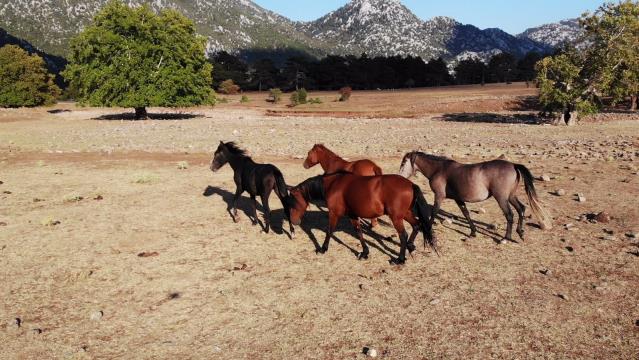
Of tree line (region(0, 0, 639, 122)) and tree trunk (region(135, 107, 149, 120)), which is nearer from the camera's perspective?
tree line (region(0, 0, 639, 122))

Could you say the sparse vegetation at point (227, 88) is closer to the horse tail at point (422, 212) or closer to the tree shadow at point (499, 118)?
the tree shadow at point (499, 118)

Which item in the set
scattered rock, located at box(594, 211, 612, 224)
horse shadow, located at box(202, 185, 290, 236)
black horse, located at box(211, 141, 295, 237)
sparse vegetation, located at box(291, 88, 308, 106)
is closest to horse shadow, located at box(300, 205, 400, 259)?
horse shadow, located at box(202, 185, 290, 236)

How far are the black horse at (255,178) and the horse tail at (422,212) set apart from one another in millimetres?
3068

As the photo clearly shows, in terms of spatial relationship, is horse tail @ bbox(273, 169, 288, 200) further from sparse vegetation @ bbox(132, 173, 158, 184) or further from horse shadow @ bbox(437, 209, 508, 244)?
sparse vegetation @ bbox(132, 173, 158, 184)

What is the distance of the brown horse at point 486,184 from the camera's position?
9.94 m

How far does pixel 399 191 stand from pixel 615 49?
34.4m

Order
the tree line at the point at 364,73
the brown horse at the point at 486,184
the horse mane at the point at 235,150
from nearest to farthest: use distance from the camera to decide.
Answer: the brown horse at the point at 486,184, the horse mane at the point at 235,150, the tree line at the point at 364,73

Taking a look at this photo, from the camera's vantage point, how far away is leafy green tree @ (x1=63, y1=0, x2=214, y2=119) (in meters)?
41.3

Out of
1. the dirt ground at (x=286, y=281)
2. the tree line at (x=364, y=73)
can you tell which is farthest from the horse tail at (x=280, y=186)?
the tree line at (x=364, y=73)

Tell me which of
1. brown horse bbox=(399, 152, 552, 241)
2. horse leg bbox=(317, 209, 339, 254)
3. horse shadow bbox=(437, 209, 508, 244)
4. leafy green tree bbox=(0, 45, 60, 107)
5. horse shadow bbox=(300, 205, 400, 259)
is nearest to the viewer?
horse leg bbox=(317, 209, 339, 254)

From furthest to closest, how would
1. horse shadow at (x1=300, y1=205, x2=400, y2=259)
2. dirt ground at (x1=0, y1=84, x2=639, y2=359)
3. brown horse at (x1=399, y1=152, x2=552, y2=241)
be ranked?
horse shadow at (x1=300, y1=205, x2=400, y2=259) < brown horse at (x1=399, y1=152, x2=552, y2=241) < dirt ground at (x1=0, y1=84, x2=639, y2=359)

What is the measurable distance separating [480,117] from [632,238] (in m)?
38.4

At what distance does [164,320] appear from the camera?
23.2 feet

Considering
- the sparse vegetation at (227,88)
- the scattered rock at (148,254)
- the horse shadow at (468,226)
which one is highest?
the sparse vegetation at (227,88)
